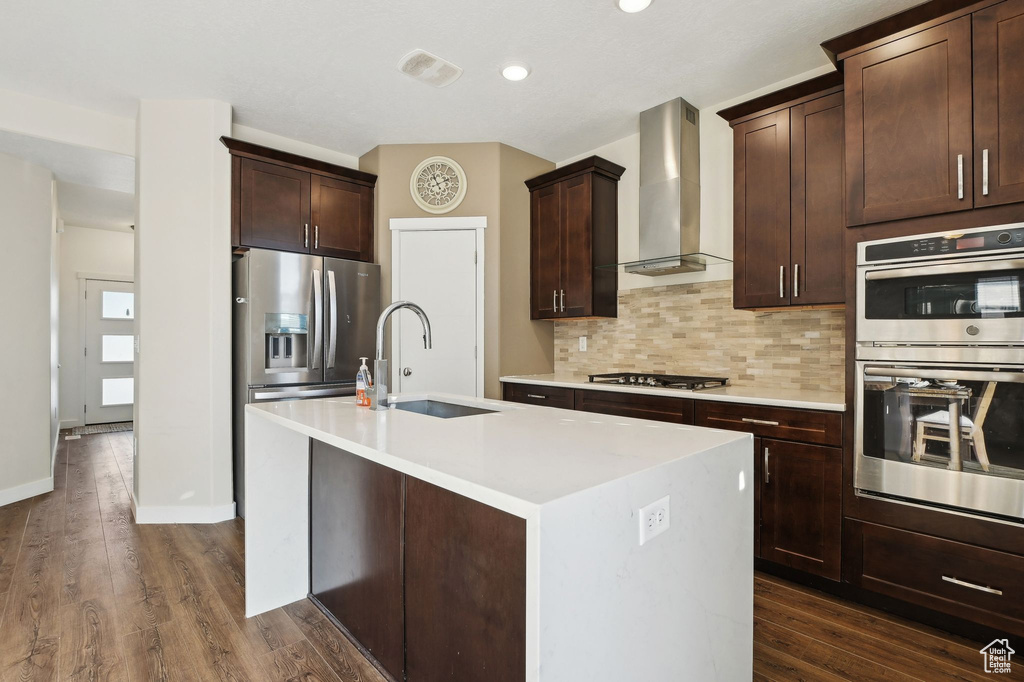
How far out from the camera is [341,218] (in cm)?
410

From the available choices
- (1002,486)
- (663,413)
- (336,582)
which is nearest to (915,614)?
(1002,486)

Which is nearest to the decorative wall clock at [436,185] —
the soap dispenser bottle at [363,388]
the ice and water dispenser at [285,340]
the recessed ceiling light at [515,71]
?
the recessed ceiling light at [515,71]

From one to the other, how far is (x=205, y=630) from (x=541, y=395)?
234cm

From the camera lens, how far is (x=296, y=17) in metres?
2.53

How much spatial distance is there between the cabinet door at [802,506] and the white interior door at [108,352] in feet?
25.2

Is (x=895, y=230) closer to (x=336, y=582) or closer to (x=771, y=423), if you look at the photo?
(x=771, y=423)

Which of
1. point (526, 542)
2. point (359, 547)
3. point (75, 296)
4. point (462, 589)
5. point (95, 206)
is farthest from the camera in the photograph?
point (75, 296)

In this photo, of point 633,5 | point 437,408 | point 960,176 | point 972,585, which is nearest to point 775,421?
point 972,585

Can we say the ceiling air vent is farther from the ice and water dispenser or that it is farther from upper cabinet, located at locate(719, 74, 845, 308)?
the ice and water dispenser

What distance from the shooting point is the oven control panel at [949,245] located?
192 cm

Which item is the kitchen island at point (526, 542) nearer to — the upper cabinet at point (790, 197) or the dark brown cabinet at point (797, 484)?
the dark brown cabinet at point (797, 484)

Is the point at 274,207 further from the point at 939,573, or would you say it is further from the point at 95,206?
the point at 939,573

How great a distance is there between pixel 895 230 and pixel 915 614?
159 cm

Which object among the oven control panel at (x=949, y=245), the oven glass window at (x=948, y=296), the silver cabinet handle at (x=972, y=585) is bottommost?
the silver cabinet handle at (x=972, y=585)
